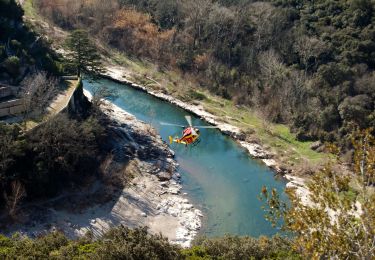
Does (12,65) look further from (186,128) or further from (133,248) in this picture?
(133,248)

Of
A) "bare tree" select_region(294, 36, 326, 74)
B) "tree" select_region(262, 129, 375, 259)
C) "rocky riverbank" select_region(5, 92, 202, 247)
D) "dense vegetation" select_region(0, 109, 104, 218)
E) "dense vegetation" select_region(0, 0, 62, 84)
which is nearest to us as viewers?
"tree" select_region(262, 129, 375, 259)

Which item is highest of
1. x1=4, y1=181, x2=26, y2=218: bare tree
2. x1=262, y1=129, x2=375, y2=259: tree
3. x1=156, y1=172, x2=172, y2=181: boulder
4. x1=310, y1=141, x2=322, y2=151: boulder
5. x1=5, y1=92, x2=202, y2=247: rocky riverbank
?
x1=262, y1=129, x2=375, y2=259: tree

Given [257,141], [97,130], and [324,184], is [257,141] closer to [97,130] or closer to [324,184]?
[97,130]

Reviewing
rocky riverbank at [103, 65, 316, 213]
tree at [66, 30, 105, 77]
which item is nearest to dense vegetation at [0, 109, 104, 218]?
tree at [66, 30, 105, 77]

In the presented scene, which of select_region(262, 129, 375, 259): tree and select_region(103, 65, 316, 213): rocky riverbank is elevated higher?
select_region(262, 129, 375, 259): tree

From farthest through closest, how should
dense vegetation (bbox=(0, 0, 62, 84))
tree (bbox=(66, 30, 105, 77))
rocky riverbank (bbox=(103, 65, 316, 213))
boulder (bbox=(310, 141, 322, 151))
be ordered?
boulder (bbox=(310, 141, 322, 151)) → tree (bbox=(66, 30, 105, 77)) → rocky riverbank (bbox=(103, 65, 316, 213)) → dense vegetation (bbox=(0, 0, 62, 84))

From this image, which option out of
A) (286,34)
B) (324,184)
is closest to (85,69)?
(286,34)

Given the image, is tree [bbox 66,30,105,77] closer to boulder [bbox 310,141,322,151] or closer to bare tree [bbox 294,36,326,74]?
boulder [bbox 310,141,322,151]
